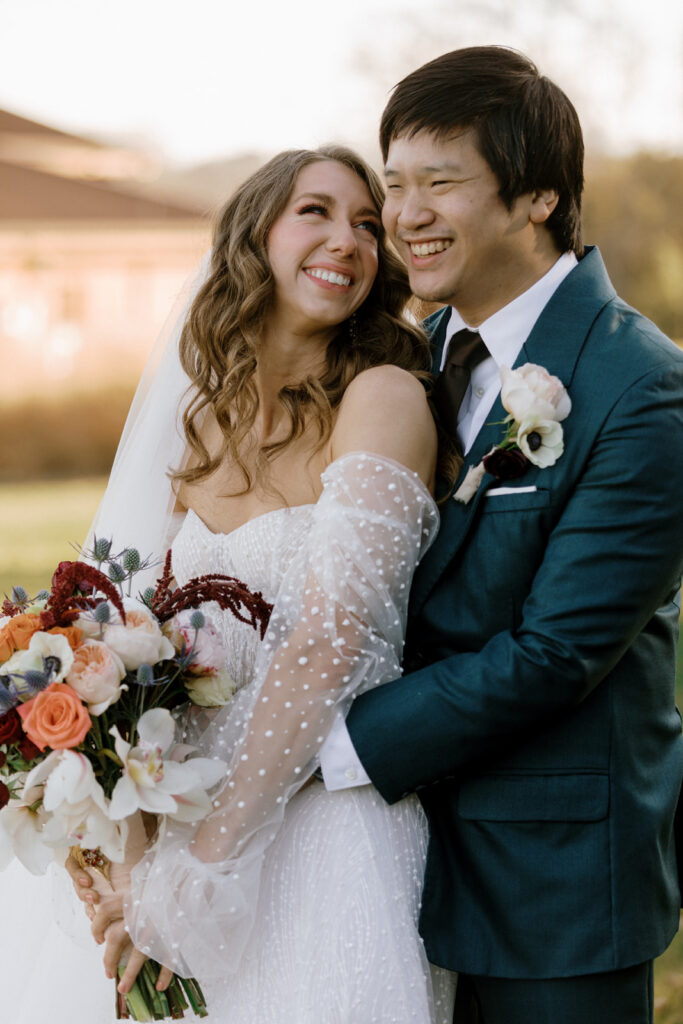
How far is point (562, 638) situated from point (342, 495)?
52 cm

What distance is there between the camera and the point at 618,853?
2.21 meters

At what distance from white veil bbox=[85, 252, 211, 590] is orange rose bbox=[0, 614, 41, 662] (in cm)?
70

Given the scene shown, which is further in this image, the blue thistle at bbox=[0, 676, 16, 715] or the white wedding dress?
the white wedding dress

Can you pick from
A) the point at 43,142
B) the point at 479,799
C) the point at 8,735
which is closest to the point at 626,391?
the point at 479,799

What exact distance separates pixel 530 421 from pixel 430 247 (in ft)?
1.70

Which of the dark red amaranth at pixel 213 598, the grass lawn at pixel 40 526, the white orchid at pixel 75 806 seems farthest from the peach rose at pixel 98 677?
the grass lawn at pixel 40 526

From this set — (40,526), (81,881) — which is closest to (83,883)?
(81,881)

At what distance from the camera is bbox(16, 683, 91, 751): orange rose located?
80.0 inches

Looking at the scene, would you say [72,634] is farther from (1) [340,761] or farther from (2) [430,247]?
(2) [430,247]

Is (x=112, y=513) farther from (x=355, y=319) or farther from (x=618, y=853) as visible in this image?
(x=618, y=853)

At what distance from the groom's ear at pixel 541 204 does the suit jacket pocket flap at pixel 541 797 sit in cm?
118

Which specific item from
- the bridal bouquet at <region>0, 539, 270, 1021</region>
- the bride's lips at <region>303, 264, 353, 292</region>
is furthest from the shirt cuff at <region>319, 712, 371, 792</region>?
the bride's lips at <region>303, 264, 353, 292</region>

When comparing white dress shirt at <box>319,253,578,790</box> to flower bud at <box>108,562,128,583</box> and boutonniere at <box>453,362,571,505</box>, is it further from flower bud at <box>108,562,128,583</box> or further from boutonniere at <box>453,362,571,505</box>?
flower bud at <box>108,562,128,583</box>

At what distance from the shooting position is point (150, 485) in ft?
9.72
